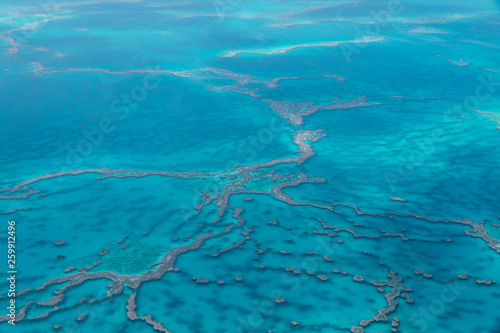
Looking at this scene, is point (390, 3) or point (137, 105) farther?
point (390, 3)

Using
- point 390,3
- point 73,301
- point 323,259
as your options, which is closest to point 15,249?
point 73,301

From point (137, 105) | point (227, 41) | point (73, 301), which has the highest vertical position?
point (227, 41)

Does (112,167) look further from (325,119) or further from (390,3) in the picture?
(390,3)

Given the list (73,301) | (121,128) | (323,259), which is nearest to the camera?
(73,301)

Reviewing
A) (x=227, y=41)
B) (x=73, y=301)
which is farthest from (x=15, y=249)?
(x=227, y=41)

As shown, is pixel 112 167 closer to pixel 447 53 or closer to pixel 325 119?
pixel 325 119

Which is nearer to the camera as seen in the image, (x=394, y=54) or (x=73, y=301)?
(x=73, y=301)

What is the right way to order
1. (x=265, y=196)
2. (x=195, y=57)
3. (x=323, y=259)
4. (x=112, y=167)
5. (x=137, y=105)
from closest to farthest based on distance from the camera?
(x=323, y=259)
(x=265, y=196)
(x=112, y=167)
(x=137, y=105)
(x=195, y=57)

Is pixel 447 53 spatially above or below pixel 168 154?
above

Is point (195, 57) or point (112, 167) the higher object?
point (195, 57)
